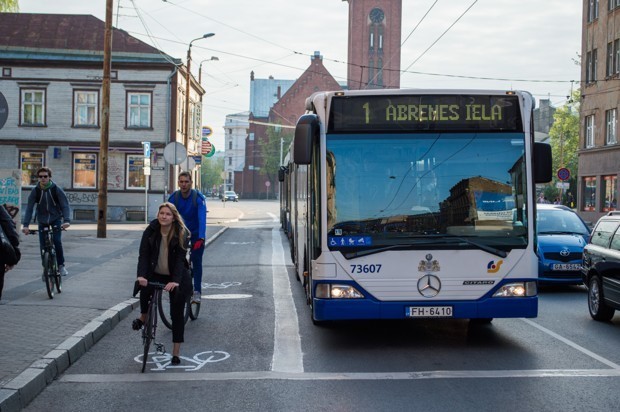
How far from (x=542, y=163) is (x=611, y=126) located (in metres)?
37.5

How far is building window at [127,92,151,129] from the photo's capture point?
41.9m

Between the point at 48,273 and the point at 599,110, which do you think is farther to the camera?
the point at 599,110

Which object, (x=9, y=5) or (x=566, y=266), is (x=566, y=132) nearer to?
(x=9, y=5)

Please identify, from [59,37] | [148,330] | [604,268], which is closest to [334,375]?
[148,330]

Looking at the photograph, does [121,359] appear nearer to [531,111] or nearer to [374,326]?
[374,326]

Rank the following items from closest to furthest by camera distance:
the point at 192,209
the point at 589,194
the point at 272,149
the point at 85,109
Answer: the point at 192,209 < the point at 85,109 < the point at 589,194 < the point at 272,149

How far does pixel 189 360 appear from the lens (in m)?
8.03

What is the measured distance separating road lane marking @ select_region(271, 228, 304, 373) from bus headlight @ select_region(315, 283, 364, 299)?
672 mm

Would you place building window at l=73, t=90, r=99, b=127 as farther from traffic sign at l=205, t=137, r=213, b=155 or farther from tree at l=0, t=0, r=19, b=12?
tree at l=0, t=0, r=19, b=12

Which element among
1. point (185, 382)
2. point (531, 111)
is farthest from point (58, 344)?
point (531, 111)

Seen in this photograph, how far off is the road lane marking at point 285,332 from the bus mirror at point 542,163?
3126 mm

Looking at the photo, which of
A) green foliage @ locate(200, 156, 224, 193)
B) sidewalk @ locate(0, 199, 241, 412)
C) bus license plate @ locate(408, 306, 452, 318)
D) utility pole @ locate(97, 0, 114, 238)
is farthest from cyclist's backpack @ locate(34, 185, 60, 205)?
green foliage @ locate(200, 156, 224, 193)

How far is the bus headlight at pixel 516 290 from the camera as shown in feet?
27.9

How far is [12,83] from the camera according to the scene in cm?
4162
